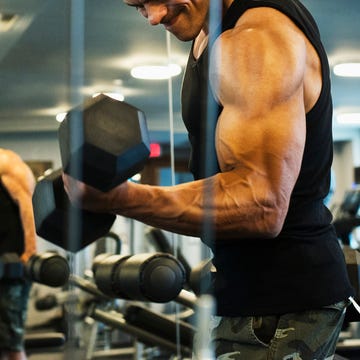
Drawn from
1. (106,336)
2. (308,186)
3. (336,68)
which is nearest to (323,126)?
(308,186)

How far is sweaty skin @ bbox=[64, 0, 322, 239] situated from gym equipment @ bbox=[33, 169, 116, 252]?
0.15 meters

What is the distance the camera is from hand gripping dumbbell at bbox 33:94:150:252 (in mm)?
646

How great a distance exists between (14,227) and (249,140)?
1.43 ft

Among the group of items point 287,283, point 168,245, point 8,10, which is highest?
point 8,10

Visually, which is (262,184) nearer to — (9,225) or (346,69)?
(9,225)

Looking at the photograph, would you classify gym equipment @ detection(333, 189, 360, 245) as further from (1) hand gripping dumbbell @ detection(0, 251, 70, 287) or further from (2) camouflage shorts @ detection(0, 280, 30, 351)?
(1) hand gripping dumbbell @ detection(0, 251, 70, 287)

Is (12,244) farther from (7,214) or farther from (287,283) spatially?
(287,283)

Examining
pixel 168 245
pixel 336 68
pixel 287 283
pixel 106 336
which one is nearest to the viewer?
pixel 287 283

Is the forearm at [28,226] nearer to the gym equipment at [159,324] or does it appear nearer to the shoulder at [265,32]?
the shoulder at [265,32]

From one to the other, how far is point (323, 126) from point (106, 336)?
3.64 metres

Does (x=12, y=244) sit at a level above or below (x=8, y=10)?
below

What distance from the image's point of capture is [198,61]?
3.76 ft

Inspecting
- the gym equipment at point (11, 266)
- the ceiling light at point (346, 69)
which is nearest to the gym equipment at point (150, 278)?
the gym equipment at point (11, 266)

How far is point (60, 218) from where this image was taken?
30.2 inches
